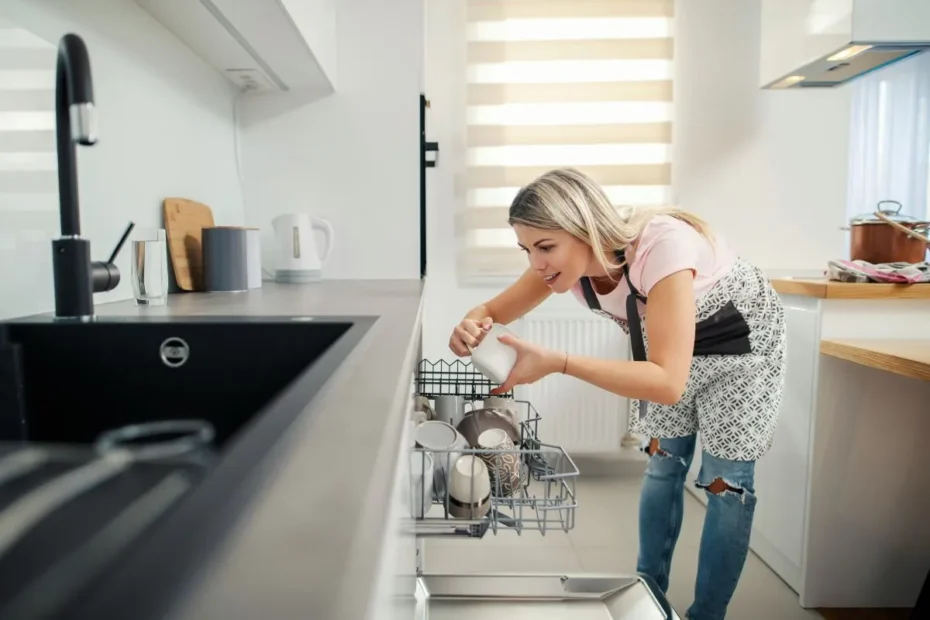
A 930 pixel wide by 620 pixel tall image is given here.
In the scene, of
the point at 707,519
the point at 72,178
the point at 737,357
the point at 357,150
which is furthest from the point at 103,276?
the point at 707,519

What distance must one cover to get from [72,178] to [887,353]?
5.46 feet

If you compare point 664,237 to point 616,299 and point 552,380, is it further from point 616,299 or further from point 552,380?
point 552,380

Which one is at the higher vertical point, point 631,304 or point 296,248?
point 296,248

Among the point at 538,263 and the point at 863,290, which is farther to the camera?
the point at 863,290

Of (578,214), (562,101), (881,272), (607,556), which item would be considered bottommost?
(607,556)

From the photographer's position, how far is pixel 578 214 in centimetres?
126

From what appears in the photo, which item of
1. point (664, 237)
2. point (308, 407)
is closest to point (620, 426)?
point (664, 237)

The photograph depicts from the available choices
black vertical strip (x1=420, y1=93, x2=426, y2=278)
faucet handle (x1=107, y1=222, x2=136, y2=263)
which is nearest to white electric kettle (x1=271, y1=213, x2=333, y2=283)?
black vertical strip (x1=420, y1=93, x2=426, y2=278)

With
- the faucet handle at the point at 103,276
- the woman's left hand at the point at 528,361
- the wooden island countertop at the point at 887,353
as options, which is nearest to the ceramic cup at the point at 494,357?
the woman's left hand at the point at 528,361

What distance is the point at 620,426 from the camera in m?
2.83

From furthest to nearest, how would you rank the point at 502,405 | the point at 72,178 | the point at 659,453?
the point at 659,453
the point at 502,405
the point at 72,178

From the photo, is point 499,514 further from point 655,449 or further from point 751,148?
point 751,148

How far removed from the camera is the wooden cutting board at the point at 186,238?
1.42 m

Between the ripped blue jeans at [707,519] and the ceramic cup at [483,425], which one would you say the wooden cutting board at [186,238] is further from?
the ripped blue jeans at [707,519]
